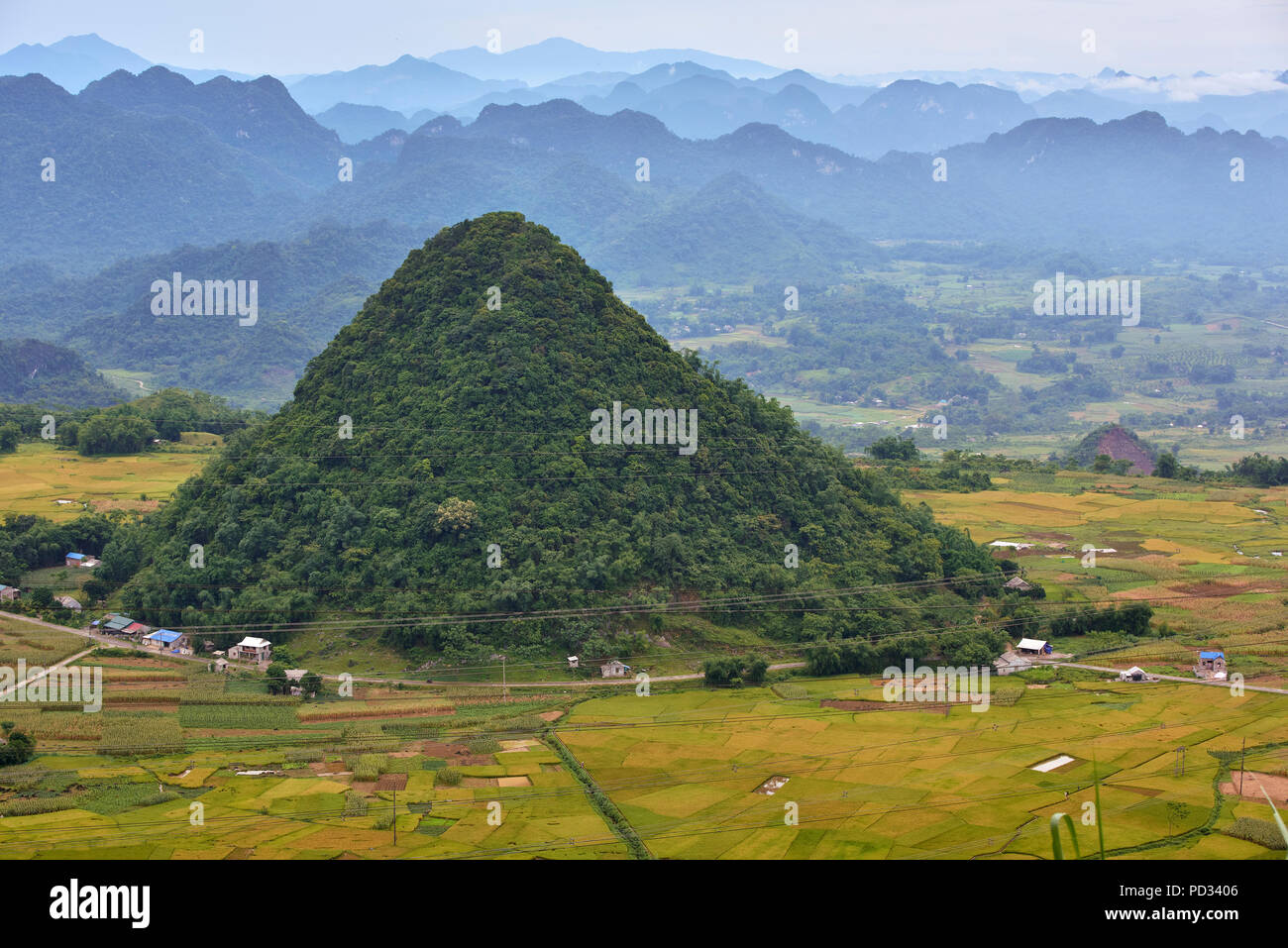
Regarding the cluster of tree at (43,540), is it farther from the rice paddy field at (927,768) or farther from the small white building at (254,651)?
the rice paddy field at (927,768)

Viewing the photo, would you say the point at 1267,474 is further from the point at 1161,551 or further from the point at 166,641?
the point at 166,641

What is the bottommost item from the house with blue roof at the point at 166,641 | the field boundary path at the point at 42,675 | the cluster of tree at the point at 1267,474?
the field boundary path at the point at 42,675

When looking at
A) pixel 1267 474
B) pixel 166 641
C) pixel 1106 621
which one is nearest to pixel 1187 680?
pixel 1106 621

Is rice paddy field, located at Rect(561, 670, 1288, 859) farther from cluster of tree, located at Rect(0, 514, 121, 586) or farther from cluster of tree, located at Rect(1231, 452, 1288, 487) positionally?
cluster of tree, located at Rect(1231, 452, 1288, 487)

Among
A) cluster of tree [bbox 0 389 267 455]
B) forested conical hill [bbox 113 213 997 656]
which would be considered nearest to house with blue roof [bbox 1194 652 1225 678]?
forested conical hill [bbox 113 213 997 656]

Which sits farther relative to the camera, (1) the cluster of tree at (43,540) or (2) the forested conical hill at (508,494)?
(1) the cluster of tree at (43,540)

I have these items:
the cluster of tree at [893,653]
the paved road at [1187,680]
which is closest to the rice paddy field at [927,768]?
the paved road at [1187,680]

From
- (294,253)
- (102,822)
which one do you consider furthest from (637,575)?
(294,253)
